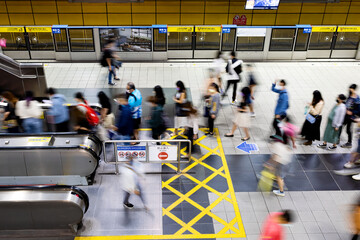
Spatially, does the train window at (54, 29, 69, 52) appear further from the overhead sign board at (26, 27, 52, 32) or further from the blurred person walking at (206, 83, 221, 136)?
the blurred person walking at (206, 83, 221, 136)

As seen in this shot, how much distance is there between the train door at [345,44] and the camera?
13.9 metres

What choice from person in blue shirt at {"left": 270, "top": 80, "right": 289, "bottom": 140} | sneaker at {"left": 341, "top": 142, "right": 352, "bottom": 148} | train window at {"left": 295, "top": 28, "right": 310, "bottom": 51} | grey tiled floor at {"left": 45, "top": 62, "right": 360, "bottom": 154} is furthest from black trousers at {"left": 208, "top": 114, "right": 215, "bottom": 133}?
train window at {"left": 295, "top": 28, "right": 310, "bottom": 51}

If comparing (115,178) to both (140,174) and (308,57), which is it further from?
(308,57)

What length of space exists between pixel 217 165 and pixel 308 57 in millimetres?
8628

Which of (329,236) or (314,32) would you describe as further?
(314,32)

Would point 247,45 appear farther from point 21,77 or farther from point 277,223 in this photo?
point 277,223

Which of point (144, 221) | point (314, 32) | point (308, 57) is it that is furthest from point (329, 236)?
point (314, 32)

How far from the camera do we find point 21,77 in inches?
393

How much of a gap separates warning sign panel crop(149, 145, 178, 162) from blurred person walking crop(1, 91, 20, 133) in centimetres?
347

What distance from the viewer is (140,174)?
581 centimetres

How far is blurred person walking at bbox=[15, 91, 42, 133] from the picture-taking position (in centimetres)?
745

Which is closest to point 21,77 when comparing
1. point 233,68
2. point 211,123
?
point 211,123

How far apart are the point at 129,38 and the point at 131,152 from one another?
23.6 ft

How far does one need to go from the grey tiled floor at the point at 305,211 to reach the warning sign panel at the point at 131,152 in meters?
1.70
